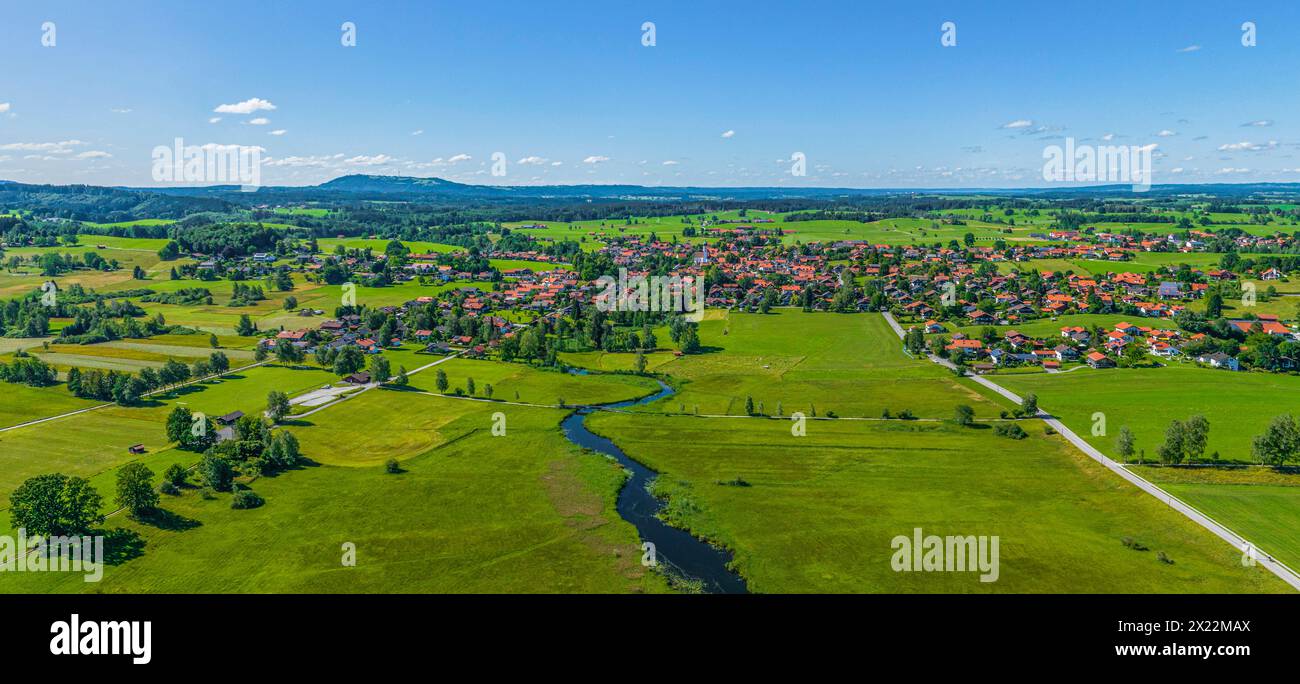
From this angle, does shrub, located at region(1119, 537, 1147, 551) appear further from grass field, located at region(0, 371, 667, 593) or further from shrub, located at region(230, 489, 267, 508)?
shrub, located at region(230, 489, 267, 508)

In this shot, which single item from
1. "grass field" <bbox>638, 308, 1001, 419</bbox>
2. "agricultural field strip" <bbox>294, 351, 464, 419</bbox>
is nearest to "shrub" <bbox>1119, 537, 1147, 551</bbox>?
"grass field" <bbox>638, 308, 1001, 419</bbox>

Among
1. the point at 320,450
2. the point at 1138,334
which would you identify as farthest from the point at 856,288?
the point at 320,450

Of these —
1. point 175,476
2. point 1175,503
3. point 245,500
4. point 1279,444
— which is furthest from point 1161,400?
point 175,476

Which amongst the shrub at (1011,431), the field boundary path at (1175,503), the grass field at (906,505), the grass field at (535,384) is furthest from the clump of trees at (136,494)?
the field boundary path at (1175,503)

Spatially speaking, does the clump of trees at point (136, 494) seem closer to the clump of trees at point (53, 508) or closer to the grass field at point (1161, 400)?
the clump of trees at point (53, 508)

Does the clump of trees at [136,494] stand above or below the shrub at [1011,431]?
below

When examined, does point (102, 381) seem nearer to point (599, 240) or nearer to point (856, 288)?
point (856, 288)

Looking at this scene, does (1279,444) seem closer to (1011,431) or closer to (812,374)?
(1011,431)

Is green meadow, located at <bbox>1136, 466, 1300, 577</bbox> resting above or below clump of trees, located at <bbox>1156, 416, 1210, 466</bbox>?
below
